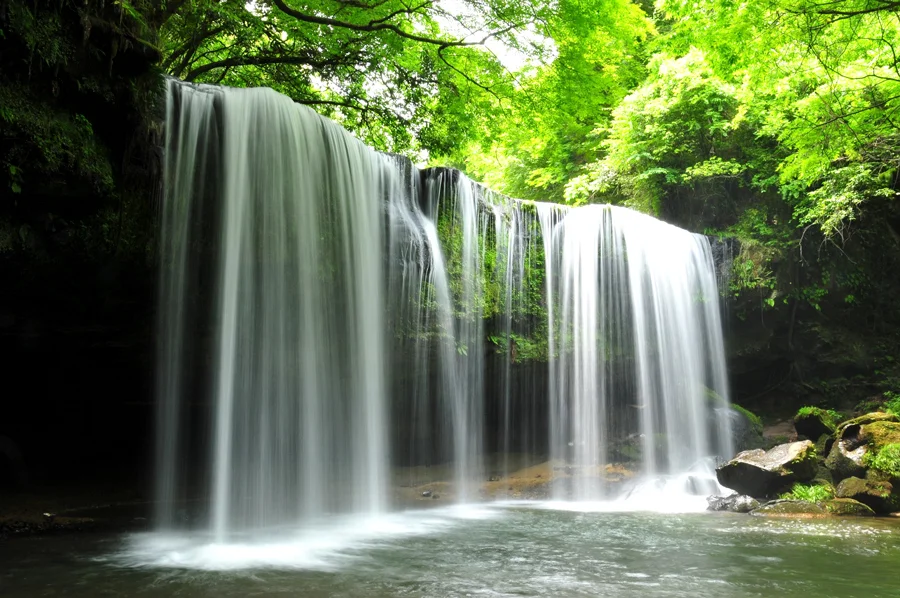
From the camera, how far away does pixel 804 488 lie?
10.3m

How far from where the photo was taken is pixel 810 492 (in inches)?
400

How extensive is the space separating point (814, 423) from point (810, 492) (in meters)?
2.96

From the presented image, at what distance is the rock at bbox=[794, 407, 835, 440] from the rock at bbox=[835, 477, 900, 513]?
2809 millimetres

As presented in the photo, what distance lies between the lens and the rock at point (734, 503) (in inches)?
387

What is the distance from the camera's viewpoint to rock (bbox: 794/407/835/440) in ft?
41.0

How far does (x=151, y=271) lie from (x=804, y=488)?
10886 mm

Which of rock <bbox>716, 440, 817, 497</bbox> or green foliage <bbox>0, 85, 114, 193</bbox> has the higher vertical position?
green foliage <bbox>0, 85, 114, 193</bbox>

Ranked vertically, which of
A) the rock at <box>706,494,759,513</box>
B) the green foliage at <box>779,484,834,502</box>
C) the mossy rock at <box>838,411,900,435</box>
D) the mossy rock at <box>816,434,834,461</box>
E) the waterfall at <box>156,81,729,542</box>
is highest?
the waterfall at <box>156,81,729,542</box>

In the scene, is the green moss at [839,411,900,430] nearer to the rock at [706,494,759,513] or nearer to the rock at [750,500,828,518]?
the rock at [750,500,828,518]

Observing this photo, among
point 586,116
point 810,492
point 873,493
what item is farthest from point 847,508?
point 586,116

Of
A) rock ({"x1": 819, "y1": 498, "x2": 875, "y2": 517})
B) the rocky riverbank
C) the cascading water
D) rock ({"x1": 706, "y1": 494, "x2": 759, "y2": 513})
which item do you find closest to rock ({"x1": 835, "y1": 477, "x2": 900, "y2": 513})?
the rocky riverbank

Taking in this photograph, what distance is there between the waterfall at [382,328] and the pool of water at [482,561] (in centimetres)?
139

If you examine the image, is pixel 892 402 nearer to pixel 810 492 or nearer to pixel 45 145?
pixel 810 492

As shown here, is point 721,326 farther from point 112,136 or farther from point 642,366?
point 112,136
